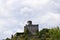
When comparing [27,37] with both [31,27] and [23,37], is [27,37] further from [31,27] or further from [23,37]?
[31,27]

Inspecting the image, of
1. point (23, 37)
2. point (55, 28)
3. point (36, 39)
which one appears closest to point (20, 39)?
point (23, 37)

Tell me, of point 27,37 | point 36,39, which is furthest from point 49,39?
point 27,37

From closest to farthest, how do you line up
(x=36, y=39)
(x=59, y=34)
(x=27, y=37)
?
(x=59, y=34)
(x=36, y=39)
(x=27, y=37)

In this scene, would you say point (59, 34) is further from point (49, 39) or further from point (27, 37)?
point (27, 37)

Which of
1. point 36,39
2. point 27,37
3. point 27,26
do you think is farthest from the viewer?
point 27,26

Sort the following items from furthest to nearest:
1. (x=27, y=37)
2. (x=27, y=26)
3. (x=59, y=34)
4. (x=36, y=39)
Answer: (x=27, y=26), (x=27, y=37), (x=36, y=39), (x=59, y=34)

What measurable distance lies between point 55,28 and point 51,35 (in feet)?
10.7

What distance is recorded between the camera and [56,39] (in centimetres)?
11106

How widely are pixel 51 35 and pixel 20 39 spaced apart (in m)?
43.2

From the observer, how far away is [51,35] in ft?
381

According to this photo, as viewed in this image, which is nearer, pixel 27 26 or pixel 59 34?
pixel 59 34

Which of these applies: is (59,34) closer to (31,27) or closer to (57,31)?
(57,31)

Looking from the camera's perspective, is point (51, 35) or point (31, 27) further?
point (31, 27)

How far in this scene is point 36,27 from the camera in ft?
609
